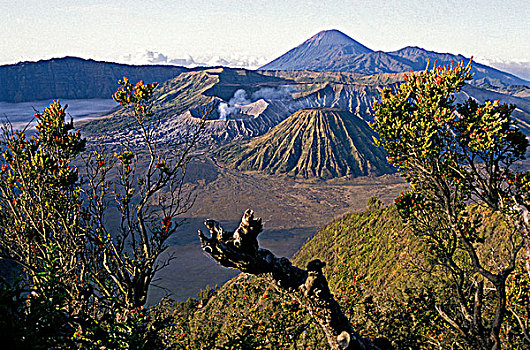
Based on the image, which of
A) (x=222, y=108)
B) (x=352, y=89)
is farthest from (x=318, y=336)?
(x=352, y=89)

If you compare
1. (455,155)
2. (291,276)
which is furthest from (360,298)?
(291,276)

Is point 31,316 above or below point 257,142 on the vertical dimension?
above

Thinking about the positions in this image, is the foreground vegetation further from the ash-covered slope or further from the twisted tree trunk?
the ash-covered slope

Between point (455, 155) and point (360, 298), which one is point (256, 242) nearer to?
point (455, 155)

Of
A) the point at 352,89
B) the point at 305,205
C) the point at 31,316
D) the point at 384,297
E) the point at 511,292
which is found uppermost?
the point at 352,89

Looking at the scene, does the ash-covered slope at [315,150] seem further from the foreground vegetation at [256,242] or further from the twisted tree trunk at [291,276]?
the twisted tree trunk at [291,276]

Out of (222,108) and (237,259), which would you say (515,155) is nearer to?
(237,259)

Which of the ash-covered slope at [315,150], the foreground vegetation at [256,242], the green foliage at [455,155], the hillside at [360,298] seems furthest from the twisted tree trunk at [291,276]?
the ash-covered slope at [315,150]
